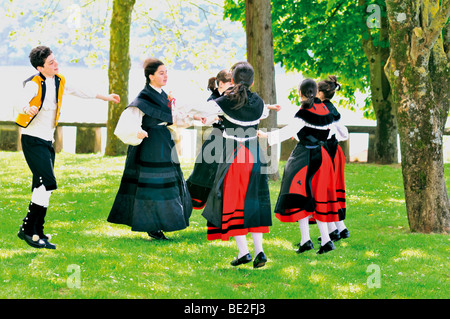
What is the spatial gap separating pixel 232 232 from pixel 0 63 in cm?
11315

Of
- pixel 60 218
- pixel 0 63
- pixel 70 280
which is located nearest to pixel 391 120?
pixel 60 218

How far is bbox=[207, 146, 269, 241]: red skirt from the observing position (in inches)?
269

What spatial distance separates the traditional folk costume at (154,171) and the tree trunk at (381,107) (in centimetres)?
1181

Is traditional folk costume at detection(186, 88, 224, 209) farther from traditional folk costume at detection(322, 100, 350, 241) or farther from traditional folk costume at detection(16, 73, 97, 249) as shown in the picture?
traditional folk costume at detection(16, 73, 97, 249)

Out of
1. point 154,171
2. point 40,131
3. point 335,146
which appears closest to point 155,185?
point 154,171

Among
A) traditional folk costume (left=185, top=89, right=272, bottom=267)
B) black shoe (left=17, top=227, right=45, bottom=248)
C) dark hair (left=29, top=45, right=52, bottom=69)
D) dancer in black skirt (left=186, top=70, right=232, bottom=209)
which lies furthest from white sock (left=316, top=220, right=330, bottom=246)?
dark hair (left=29, top=45, right=52, bottom=69)

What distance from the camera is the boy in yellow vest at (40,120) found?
24.0 feet

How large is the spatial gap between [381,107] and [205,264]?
12.8 m

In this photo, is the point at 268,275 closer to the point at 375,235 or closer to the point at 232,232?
the point at 232,232

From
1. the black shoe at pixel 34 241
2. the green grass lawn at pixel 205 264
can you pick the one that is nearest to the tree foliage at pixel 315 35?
the green grass lawn at pixel 205 264

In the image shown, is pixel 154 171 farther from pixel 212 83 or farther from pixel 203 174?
pixel 212 83

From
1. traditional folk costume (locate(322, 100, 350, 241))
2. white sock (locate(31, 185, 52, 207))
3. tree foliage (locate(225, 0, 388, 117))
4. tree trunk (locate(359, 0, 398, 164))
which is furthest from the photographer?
tree foliage (locate(225, 0, 388, 117))

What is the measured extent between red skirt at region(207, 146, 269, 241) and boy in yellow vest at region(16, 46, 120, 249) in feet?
6.71

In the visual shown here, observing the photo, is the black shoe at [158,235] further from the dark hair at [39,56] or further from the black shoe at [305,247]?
the dark hair at [39,56]
